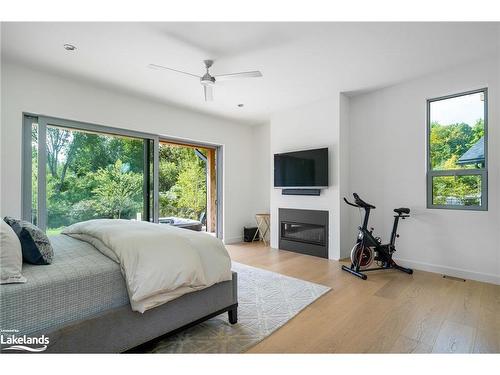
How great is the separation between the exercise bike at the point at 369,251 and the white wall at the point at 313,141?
66cm

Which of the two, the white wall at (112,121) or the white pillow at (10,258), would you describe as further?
the white wall at (112,121)

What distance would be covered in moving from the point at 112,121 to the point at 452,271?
200 inches

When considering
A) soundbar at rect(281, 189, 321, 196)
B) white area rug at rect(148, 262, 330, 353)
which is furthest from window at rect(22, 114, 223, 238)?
white area rug at rect(148, 262, 330, 353)

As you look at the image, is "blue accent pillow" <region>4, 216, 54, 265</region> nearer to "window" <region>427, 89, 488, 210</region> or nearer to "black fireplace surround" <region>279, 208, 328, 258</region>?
"black fireplace surround" <region>279, 208, 328, 258</region>

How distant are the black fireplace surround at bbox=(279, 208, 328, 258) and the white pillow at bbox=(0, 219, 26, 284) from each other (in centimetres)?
379

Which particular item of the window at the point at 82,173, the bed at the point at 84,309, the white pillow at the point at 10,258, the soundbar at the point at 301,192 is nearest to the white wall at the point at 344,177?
the soundbar at the point at 301,192

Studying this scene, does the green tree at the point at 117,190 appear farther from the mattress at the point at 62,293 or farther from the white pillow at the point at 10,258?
the white pillow at the point at 10,258

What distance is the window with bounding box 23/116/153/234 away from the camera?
3.32 metres

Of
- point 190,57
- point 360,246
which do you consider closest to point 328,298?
point 360,246

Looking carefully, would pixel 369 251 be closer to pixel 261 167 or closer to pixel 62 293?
pixel 261 167

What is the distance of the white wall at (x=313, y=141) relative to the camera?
13.8ft

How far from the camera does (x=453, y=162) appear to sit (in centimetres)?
339

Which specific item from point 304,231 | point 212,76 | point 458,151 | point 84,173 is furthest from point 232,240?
Result: point 458,151
